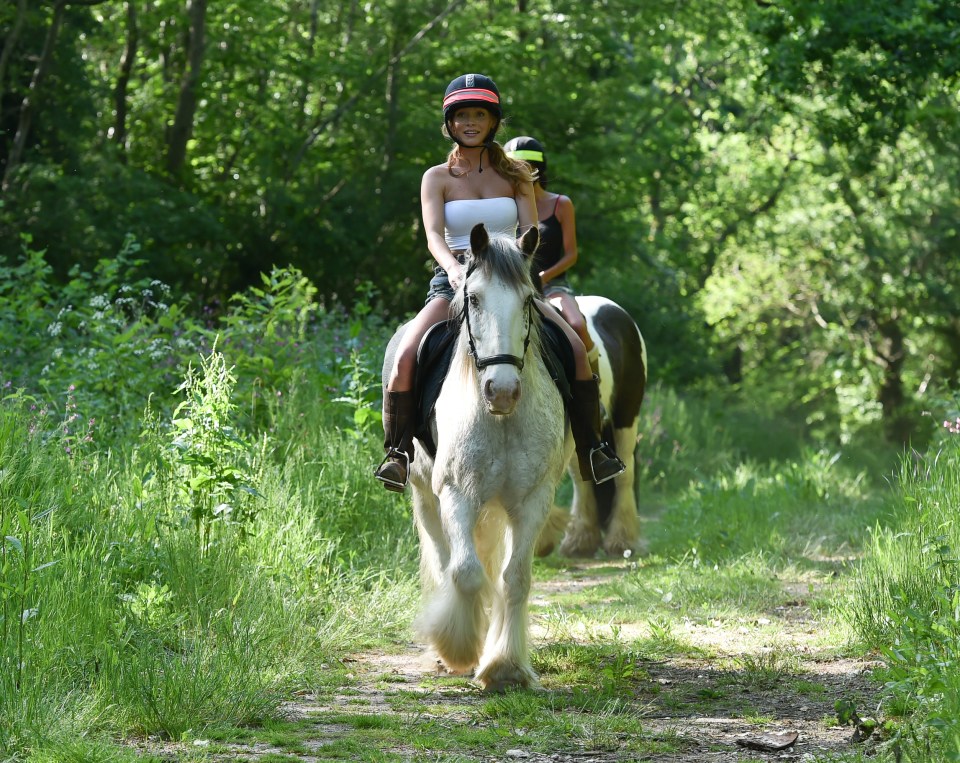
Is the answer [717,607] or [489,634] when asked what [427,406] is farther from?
[717,607]

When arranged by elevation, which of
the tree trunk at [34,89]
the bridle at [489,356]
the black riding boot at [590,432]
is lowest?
the black riding boot at [590,432]

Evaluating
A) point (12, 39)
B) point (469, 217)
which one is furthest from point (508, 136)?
point (469, 217)

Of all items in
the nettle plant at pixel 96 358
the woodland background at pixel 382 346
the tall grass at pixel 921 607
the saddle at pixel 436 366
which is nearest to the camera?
the tall grass at pixel 921 607

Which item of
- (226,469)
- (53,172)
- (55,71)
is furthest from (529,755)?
(55,71)

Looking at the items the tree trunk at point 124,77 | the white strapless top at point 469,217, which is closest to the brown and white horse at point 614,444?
the white strapless top at point 469,217

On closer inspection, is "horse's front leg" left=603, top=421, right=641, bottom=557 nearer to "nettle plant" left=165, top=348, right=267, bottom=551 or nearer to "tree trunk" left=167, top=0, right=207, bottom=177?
"nettle plant" left=165, top=348, right=267, bottom=551

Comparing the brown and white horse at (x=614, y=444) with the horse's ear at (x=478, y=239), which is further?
the brown and white horse at (x=614, y=444)

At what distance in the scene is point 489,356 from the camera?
5320 mm

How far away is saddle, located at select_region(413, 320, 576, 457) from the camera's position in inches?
240

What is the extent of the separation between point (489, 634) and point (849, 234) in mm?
24400

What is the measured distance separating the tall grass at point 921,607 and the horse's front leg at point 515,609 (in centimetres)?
154

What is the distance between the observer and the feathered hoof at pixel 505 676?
5414mm

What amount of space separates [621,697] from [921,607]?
141cm

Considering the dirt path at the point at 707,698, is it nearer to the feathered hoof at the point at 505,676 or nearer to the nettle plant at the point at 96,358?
the feathered hoof at the point at 505,676
